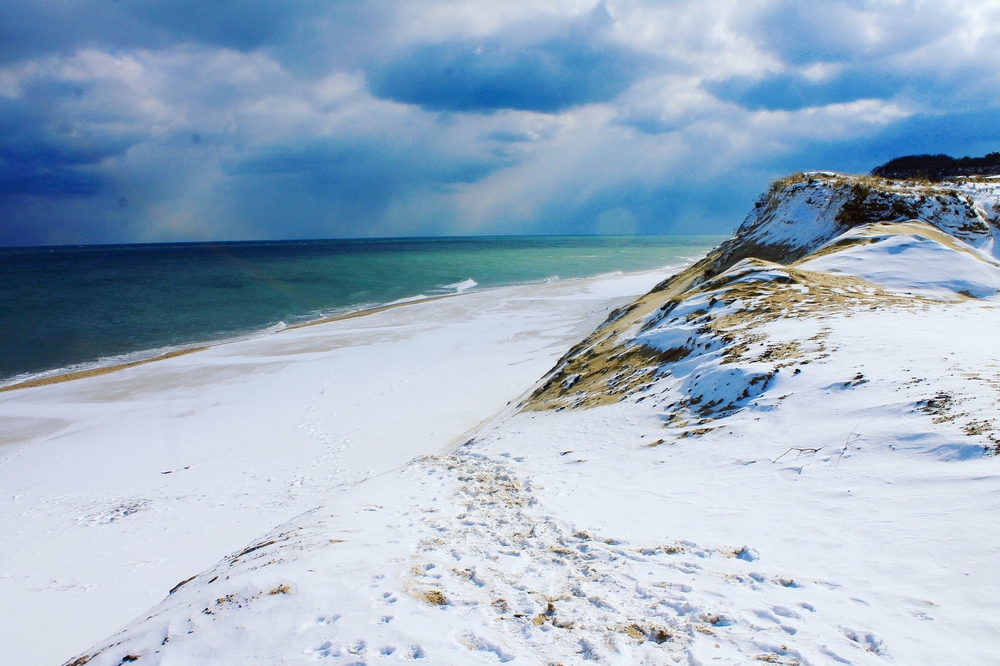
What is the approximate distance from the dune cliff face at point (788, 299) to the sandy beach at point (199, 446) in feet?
11.3

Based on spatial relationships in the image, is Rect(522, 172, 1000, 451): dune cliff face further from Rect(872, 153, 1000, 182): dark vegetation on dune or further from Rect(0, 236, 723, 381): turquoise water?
Rect(0, 236, 723, 381): turquoise water

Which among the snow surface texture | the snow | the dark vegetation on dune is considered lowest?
the snow surface texture

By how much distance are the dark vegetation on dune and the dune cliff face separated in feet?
65.2

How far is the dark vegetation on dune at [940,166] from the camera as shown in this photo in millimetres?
34156

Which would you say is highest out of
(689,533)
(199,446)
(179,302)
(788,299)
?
(788,299)

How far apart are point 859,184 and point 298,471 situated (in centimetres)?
2061

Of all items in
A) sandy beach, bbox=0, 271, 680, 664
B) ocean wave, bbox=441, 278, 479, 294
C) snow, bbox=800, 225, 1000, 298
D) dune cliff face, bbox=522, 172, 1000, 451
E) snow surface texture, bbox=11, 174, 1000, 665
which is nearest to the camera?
snow surface texture, bbox=11, 174, 1000, 665

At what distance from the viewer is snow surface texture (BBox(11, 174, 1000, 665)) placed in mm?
3158

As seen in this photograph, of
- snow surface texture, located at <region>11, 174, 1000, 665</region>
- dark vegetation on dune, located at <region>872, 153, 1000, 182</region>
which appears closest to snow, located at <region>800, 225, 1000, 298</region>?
snow surface texture, located at <region>11, 174, 1000, 665</region>

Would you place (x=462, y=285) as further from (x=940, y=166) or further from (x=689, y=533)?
(x=689, y=533)

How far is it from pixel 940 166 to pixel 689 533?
47.4 m

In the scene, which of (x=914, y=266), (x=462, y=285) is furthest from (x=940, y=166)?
(x=462, y=285)

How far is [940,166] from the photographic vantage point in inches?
1479

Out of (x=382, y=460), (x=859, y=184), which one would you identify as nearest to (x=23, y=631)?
(x=382, y=460)
